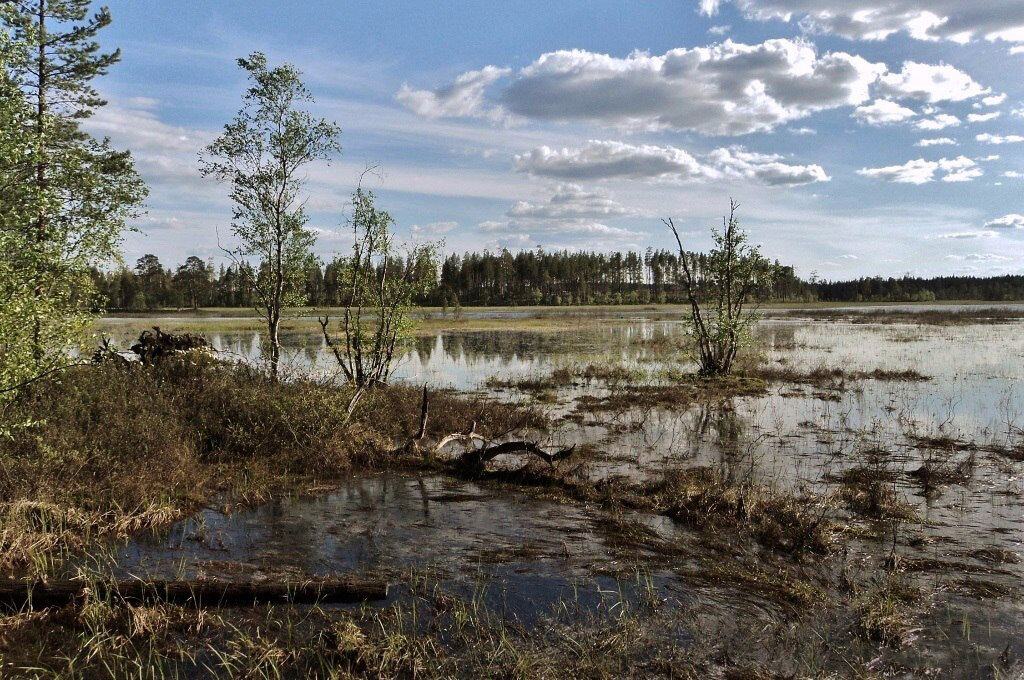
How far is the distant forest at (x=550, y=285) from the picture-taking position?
120062mm

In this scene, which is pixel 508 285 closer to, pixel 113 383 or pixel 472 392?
pixel 472 392

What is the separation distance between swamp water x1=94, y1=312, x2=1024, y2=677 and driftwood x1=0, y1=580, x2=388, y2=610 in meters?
0.63

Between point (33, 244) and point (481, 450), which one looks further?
point (481, 450)

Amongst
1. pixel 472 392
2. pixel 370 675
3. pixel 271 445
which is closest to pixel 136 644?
pixel 370 675

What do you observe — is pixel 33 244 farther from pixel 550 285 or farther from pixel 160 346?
pixel 550 285

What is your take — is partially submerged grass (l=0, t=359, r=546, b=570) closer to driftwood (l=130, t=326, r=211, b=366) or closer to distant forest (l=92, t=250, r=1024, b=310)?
driftwood (l=130, t=326, r=211, b=366)

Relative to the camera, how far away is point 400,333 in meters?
20.8

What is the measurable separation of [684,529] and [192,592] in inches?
281

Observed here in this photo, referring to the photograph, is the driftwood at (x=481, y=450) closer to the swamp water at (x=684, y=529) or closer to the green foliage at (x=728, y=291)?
the swamp water at (x=684, y=529)

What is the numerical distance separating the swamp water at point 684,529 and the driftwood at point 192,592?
0.63m

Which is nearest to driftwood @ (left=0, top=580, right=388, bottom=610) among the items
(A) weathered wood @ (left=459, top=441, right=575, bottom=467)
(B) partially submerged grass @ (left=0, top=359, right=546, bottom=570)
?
(B) partially submerged grass @ (left=0, top=359, right=546, bottom=570)

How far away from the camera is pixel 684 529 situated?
9859 millimetres

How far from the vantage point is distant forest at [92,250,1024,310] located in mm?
120062

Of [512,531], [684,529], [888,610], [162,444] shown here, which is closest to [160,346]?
[162,444]
